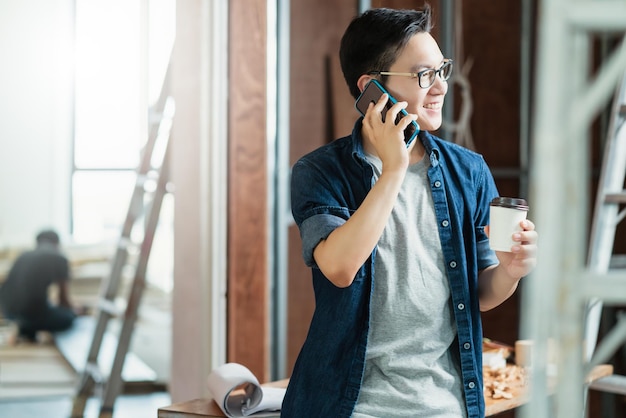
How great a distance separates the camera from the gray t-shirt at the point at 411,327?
1.50 m

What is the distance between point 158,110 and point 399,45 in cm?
142

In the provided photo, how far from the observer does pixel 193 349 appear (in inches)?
117

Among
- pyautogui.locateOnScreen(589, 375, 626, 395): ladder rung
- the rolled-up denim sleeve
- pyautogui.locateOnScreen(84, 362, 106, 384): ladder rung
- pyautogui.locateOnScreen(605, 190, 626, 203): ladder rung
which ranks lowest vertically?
pyautogui.locateOnScreen(84, 362, 106, 384): ladder rung

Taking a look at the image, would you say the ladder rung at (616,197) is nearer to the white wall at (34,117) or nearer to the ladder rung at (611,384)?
the ladder rung at (611,384)

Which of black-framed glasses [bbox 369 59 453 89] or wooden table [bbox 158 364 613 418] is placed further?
wooden table [bbox 158 364 613 418]

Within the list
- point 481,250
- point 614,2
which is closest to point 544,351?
point 614,2

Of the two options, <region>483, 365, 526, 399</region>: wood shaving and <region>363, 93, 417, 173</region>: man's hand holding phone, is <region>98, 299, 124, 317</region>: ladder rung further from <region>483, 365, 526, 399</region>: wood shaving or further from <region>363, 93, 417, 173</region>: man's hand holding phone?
<region>363, 93, 417, 173</region>: man's hand holding phone

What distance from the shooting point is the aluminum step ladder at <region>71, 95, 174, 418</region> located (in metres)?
2.79

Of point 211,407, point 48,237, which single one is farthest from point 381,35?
point 48,237

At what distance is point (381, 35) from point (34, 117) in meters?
1.37

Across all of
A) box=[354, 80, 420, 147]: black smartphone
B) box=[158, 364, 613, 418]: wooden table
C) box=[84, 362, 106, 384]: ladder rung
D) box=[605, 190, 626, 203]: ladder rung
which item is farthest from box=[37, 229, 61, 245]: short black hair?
box=[605, 190, 626, 203]: ladder rung

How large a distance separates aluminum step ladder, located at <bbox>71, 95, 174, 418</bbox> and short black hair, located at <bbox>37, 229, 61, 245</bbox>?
240 millimetres

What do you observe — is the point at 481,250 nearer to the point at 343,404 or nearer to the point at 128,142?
the point at 343,404

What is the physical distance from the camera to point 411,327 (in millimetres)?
1531
